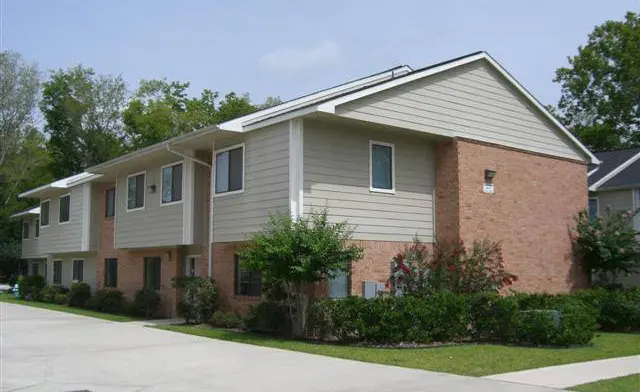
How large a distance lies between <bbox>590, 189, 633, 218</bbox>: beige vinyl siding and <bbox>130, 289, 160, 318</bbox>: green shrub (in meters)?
18.6

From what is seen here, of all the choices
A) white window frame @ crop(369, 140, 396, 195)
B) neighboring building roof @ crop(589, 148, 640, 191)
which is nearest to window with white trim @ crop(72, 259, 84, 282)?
white window frame @ crop(369, 140, 396, 195)

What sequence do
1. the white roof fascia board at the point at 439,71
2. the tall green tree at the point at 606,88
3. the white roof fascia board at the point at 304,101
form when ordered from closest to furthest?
1. the white roof fascia board at the point at 439,71
2. the white roof fascia board at the point at 304,101
3. the tall green tree at the point at 606,88

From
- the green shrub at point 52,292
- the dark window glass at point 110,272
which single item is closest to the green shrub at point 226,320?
the dark window glass at point 110,272

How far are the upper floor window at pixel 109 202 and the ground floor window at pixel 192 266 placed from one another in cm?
744

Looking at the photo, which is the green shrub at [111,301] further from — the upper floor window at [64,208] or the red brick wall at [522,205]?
the red brick wall at [522,205]

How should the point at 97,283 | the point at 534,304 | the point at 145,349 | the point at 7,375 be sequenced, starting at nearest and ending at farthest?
1. the point at 7,375
2. the point at 145,349
3. the point at 534,304
4. the point at 97,283

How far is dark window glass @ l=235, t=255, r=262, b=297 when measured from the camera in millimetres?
18408

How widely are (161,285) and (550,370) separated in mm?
15209

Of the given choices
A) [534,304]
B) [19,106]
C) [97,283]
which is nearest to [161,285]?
[97,283]

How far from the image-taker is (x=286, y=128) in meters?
16.9

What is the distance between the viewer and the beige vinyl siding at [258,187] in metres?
16.9

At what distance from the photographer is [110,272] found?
1099 inches

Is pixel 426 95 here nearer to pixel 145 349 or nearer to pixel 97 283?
pixel 145 349

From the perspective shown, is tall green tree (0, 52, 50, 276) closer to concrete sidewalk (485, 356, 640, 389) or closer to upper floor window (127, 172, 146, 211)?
upper floor window (127, 172, 146, 211)
